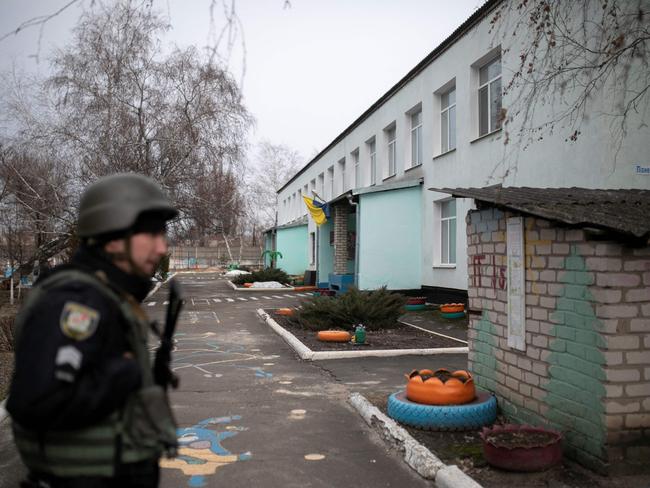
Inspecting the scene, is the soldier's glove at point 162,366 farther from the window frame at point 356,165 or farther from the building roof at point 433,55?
the window frame at point 356,165

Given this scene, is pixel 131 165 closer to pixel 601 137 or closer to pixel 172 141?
pixel 172 141

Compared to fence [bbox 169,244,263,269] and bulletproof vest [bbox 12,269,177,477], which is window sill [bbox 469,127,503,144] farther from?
fence [bbox 169,244,263,269]

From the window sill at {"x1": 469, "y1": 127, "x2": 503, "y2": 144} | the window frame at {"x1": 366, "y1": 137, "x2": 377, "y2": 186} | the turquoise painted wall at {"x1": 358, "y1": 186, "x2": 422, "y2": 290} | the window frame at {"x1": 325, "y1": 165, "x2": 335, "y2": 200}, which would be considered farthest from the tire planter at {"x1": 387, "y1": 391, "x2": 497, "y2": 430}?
the window frame at {"x1": 325, "y1": 165, "x2": 335, "y2": 200}

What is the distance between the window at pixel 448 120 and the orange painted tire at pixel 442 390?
1216 centimetres

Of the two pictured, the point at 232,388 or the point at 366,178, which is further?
the point at 366,178

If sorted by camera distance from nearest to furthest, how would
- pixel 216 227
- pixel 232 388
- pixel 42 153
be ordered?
pixel 232 388 < pixel 42 153 < pixel 216 227

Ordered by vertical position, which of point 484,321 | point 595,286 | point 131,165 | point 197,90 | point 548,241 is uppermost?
point 197,90

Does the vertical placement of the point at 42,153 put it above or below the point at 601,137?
above

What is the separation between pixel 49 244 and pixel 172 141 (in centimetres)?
583

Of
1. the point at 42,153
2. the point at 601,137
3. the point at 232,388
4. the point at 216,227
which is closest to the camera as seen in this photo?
the point at 232,388

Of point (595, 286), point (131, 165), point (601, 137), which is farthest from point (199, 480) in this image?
point (131, 165)

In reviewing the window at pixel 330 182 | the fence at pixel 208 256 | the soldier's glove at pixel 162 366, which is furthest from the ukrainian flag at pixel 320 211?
the fence at pixel 208 256

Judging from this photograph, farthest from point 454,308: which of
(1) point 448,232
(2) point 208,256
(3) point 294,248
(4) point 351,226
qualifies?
(2) point 208,256

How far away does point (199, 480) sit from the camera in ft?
14.5
